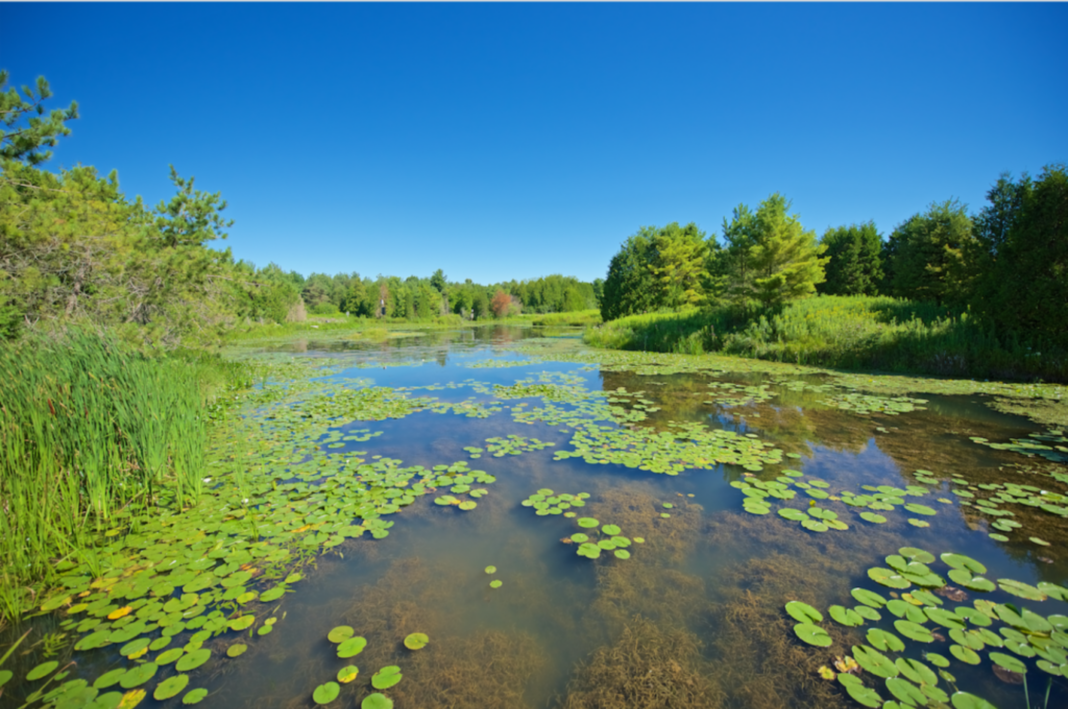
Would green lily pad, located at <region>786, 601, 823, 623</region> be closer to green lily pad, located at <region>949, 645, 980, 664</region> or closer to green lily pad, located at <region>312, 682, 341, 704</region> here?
green lily pad, located at <region>949, 645, 980, 664</region>

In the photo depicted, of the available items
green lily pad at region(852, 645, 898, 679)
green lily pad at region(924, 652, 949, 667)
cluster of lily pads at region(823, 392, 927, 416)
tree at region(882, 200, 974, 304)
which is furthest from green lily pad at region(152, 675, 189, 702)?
tree at region(882, 200, 974, 304)

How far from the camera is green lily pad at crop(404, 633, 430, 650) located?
2.10 m

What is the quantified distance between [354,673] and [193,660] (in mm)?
808

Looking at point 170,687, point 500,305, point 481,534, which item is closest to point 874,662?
point 481,534

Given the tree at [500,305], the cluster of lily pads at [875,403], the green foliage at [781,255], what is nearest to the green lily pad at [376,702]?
the cluster of lily pads at [875,403]

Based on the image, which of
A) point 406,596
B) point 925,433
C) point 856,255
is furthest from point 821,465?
point 856,255

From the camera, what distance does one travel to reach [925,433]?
547cm

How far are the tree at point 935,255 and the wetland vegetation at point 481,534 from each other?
13.0 meters

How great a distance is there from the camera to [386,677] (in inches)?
75.0

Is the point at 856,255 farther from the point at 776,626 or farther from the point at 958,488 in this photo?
the point at 776,626

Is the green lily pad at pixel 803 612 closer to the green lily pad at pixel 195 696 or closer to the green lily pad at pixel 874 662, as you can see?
the green lily pad at pixel 874 662

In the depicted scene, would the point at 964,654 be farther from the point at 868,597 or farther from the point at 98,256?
the point at 98,256

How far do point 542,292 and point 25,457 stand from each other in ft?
242

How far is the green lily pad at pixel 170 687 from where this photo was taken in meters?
1.80
